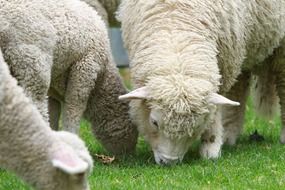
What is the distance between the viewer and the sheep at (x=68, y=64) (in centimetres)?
712

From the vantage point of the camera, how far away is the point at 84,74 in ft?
26.1

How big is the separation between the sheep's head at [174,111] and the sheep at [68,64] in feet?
1.76

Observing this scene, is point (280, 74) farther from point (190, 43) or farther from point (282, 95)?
point (190, 43)

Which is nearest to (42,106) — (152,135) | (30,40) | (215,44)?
(30,40)

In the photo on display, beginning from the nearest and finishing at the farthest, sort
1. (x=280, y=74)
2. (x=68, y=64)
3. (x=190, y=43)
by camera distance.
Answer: (x=68, y=64) < (x=190, y=43) < (x=280, y=74)

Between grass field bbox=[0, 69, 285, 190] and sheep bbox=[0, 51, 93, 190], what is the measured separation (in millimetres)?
1214

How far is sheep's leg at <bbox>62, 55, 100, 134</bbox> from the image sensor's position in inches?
312

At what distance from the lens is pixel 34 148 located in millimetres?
5484

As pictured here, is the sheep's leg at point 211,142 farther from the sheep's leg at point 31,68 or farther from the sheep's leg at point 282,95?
the sheep's leg at point 31,68

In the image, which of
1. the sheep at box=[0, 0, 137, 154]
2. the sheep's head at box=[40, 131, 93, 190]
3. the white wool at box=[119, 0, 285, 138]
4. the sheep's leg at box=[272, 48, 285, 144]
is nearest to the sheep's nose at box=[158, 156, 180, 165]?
the white wool at box=[119, 0, 285, 138]

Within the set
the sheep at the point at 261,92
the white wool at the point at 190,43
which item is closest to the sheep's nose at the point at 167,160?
the white wool at the point at 190,43

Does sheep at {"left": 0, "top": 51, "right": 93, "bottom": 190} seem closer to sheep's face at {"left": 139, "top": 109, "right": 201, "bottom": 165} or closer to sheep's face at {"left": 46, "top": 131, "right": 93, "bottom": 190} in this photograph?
sheep's face at {"left": 46, "top": 131, "right": 93, "bottom": 190}

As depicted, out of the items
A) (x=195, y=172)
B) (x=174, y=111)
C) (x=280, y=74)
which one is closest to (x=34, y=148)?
(x=174, y=111)

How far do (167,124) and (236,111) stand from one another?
248 centimetres
